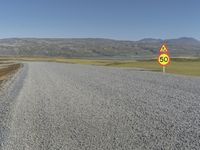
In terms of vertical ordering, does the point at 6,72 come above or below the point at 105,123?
below

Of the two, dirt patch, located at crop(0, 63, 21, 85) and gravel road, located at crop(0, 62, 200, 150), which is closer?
gravel road, located at crop(0, 62, 200, 150)

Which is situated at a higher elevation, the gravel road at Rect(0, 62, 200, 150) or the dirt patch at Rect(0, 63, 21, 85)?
the gravel road at Rect(0, 62, 200, 150)

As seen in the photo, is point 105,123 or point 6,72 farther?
point 6,72

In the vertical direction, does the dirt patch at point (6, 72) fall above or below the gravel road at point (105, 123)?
below

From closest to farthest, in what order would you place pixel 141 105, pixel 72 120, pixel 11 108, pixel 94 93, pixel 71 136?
pixel 71 136 → pixel 72 120 → pixel 141 105 → pixel 11 108 → pixel 94 93

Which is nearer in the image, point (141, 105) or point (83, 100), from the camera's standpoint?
point (141, 105)

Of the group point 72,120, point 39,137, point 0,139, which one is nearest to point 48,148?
point 39,137

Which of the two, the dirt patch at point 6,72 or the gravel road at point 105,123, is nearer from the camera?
the gravel road at point 105,123

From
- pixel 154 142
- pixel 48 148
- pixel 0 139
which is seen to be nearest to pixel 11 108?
pixel 0 139

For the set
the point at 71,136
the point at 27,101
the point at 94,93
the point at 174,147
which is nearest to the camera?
the point at 174,147

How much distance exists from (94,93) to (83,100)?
7.54ft

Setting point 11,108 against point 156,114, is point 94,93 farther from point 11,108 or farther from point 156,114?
point 156,114

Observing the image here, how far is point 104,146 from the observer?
8.04m

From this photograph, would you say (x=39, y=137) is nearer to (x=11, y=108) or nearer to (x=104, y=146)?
(x=104, y=146)
